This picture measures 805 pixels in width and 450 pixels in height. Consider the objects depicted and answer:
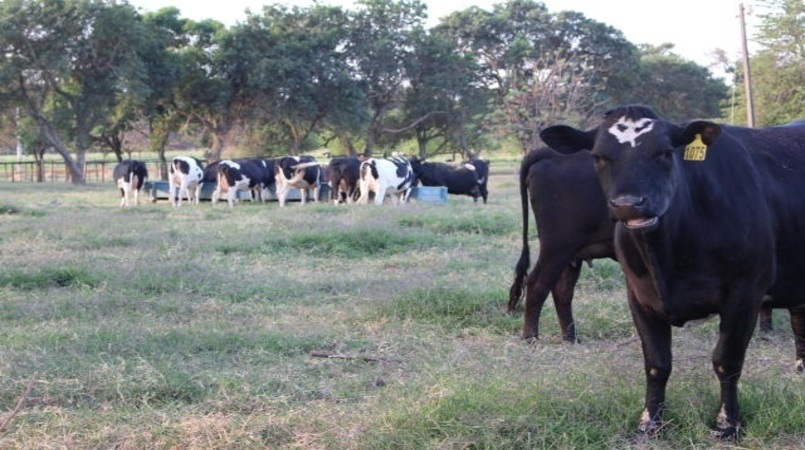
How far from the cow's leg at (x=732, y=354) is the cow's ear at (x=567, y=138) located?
40.1 inches

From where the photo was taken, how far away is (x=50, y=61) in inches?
1216

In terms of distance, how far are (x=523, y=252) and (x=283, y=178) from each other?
16153mm

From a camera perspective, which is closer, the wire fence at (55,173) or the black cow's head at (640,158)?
the black cow's head at (640,158)

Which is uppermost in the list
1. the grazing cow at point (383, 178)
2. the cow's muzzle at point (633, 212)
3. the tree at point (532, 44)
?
the tree at point (532, 44)

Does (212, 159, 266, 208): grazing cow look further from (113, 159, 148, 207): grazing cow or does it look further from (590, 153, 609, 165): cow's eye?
(590, 153, 609, 165): cow's eye

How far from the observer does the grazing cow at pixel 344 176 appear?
73.3 feet

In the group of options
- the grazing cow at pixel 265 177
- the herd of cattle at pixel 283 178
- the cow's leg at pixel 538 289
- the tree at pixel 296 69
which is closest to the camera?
the cow's leg at pixel 538 289

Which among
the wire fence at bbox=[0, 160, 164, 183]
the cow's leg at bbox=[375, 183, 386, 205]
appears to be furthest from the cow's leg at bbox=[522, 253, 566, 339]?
the wire fence at bbox=[0, 160, 164, 183]

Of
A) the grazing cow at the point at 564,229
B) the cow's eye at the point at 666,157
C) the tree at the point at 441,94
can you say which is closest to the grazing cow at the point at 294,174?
the grazing cow at the point at 564,229

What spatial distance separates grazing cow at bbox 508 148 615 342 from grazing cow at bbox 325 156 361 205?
1602 centimetres

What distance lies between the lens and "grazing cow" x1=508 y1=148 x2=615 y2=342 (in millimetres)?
6117

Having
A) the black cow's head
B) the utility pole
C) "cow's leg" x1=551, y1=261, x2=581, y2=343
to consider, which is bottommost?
"cow's leg" x1=551, y1=261, x2=581, y2=343

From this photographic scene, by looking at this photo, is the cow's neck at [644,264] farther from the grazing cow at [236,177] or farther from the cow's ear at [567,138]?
the grazing cow at [236,177]

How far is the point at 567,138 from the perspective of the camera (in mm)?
4289
